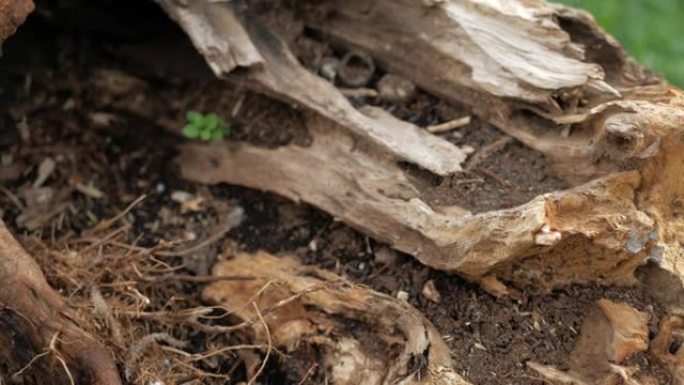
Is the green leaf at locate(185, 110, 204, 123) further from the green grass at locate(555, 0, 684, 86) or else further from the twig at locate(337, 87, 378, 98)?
the green grass at locate(555, 0, 684, 86)

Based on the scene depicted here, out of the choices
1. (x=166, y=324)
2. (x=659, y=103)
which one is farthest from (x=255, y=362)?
(x=659, y=103)

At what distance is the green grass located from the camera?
3406mm

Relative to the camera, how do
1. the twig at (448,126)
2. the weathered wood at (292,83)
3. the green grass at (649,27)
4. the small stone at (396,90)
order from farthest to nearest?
the green grass at (649,27)
the small stone at (396,90)
the twig at (448,126)
the weathered wood at (292,83)

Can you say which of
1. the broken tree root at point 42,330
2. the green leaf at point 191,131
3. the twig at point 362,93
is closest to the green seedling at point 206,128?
the green leaf at point 191,131

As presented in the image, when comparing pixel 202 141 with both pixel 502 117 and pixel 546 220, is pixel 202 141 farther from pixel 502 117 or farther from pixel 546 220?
pixel 546 220

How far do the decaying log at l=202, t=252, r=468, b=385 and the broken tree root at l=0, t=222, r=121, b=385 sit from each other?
367 mm

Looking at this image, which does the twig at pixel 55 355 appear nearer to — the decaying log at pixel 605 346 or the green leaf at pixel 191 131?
the green leaf at pixel 191 131

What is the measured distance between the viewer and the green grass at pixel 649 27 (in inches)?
134

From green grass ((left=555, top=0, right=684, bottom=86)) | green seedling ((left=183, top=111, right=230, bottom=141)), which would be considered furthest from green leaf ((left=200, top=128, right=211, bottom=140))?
green grass ((left=555, top=0, right=684, bottom=86))

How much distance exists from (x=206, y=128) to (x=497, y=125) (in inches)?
32.7

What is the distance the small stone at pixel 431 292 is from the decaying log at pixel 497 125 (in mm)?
78

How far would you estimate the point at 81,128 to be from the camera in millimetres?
2777

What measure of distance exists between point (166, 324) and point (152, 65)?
877mm

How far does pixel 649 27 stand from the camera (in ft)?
11.5
